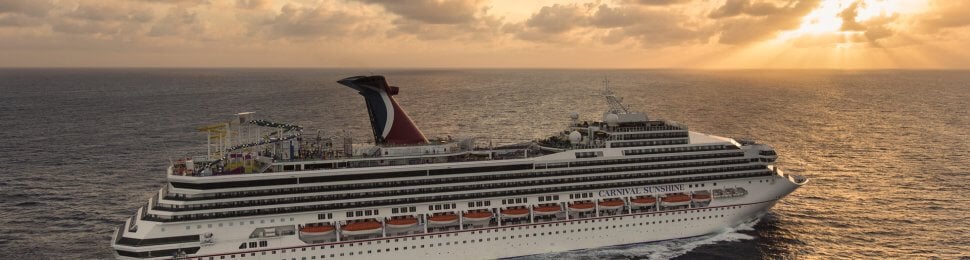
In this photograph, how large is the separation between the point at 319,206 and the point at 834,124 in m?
113

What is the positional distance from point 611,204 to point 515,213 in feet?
26.0

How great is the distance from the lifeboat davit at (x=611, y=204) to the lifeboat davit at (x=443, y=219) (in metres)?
11.9

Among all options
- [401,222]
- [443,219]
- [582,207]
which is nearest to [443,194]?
[443,219]

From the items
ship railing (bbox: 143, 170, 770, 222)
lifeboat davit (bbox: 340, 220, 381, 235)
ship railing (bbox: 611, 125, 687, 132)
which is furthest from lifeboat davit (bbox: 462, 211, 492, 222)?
ship railing (bbox: 611, 125, 687, 132)

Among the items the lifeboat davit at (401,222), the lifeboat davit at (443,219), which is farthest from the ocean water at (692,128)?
the lifeboat davit at (401,222)

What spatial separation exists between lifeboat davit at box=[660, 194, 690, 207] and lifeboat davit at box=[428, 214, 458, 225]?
17.4 m

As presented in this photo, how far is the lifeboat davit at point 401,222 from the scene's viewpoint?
45.4 meters

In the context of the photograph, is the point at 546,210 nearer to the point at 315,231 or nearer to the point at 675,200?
the point at 675,200

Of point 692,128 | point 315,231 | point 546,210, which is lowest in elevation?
point 315,231

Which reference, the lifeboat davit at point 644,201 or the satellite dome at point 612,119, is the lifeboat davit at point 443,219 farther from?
the satellite dome at point 612,119

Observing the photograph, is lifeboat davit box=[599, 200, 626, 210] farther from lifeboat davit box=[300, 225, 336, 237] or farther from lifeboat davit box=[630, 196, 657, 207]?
lifeboat davit box=[300, 225, 336, 237]

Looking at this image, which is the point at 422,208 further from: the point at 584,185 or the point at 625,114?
the point at 625,114

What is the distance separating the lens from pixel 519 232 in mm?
48406

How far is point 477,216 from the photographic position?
47.1 meters
